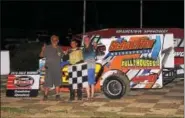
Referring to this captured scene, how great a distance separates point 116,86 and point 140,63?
32.3 inches

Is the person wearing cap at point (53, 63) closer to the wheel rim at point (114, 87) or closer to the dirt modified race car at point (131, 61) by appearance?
the dirt modified race car at point (131, 61)

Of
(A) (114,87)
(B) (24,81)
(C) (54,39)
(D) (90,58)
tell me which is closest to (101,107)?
(A) (114,87)

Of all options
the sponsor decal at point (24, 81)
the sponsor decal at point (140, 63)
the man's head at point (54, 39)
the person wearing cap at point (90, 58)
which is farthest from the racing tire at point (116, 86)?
the sponsor decal at point (24, 81)

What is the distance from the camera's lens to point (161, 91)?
10.7m

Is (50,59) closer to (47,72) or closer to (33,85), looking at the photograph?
(47,72)

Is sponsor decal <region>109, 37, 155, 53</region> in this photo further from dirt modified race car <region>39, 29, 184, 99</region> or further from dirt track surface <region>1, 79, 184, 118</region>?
dirt track surface <region>1, 79, 184, 118</region>

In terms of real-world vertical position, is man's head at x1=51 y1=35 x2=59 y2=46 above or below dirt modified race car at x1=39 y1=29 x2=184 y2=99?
above

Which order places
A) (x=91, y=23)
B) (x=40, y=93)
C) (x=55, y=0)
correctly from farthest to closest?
(x=55, y=0)
(x=91, y=23)
(x=40, y=93)

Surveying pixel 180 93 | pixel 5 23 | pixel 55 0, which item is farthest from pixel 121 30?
pixel 5 23

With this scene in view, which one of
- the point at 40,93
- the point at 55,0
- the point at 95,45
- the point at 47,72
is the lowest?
the point at 40,93

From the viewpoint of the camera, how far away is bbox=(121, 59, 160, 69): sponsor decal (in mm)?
9109

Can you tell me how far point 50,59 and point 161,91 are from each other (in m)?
3.55

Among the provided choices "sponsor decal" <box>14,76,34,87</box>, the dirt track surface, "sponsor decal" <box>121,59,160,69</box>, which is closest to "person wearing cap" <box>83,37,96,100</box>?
the dirt track surface

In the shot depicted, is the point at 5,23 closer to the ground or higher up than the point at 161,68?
higher up
